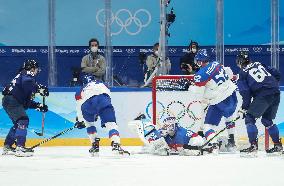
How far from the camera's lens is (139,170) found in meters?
5.61

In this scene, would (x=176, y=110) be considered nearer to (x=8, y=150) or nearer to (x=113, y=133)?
(x=113, y=133)

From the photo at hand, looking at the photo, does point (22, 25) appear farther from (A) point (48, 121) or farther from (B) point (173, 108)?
(B) point (173, 108)

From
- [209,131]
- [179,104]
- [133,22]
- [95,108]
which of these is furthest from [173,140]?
[133,22]

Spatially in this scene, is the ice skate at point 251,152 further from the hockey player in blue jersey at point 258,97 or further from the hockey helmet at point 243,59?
the hockey helmet at point 243,59

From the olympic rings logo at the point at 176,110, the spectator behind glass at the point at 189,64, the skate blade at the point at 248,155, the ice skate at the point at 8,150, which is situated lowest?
the skate blade at the point at 248,155

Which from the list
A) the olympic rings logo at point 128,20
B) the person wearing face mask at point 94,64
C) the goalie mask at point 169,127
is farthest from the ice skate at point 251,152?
the olympic rings logo at point 128,20

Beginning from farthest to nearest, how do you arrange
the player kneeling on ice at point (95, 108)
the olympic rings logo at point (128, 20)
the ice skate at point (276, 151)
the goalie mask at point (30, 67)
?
the olympic rings logo at point (128, 20) < the goalie mask at point (30, 67) < the player kneeling on ice at point (95, 108) < the ice skate at point (276, 151)

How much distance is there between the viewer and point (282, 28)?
11.9m

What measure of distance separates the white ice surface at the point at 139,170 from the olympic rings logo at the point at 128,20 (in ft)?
15.9

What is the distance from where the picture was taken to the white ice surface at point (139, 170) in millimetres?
4723

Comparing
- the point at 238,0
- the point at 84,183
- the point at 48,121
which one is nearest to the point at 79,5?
the point at 238,0

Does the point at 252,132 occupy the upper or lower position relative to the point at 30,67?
lower

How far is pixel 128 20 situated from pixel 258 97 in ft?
17.8

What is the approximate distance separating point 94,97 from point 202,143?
1193 mm
